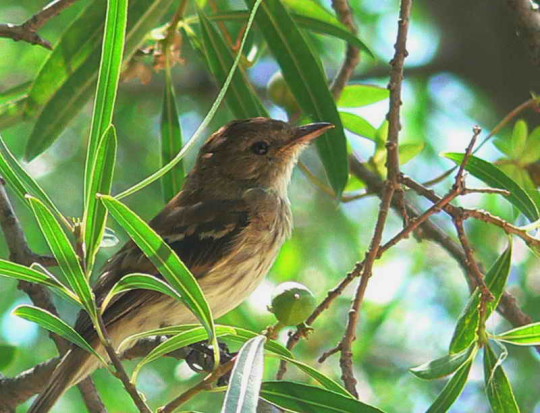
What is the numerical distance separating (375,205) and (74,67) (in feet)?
12.4

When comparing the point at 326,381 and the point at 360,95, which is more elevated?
the point at 360,95

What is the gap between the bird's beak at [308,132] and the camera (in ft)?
13.3

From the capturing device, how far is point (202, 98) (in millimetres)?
7168

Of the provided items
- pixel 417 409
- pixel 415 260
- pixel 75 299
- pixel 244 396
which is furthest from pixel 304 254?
pixel 244 396

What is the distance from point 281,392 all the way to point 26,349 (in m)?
3.69

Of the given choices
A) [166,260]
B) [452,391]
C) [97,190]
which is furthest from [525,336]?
[97,190]

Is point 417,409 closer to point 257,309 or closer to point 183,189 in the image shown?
point 257,309

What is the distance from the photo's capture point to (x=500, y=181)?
11.5 feet

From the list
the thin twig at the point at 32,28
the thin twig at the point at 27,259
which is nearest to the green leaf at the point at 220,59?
the thin twig at the point at 32,28

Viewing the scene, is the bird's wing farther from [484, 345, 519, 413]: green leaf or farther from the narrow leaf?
[484, 345, 519, 413]: green leaf

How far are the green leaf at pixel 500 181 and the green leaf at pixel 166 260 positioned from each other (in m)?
1.25

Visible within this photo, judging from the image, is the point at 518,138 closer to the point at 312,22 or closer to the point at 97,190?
the point at 312,22

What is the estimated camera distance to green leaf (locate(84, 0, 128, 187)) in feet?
9.27

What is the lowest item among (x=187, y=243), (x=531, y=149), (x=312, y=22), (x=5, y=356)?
(x=5, y=356)
